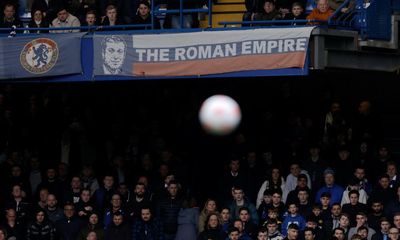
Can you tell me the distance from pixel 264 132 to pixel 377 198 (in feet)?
10.6

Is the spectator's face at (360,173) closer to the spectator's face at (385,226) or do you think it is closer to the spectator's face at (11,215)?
the spectator's face at (385,226)

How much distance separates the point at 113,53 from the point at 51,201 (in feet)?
9.14

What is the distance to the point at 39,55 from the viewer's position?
25.5 m

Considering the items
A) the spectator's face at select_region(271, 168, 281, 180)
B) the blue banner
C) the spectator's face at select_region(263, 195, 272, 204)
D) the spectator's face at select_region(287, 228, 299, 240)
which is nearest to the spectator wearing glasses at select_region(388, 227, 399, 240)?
the spectator's face at select_region(287, 228, 299, 240)

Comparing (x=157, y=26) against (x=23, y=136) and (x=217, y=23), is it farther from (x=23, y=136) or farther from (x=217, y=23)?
A: (x=23, y=136)

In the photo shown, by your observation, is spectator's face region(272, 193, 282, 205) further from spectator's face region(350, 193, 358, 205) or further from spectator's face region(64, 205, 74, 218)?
spectator's face region(64, 205, 74, 218)

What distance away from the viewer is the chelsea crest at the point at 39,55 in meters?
25.4

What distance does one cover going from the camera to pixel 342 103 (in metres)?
27.8

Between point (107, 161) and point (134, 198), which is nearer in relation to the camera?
point (134, 198)

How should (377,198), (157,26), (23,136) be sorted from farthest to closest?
(23,136)
(157,26)
(377,198)

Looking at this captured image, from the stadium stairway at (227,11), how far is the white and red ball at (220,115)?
1635 millimetres

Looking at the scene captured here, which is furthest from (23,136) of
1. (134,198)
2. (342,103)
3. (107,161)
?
(342,103)

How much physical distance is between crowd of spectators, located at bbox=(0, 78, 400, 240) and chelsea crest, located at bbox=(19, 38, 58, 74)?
75.8 inches

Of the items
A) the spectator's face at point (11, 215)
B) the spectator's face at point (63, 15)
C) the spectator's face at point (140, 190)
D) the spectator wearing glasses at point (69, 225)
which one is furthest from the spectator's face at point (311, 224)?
the spectator's face at point (63, 15)
